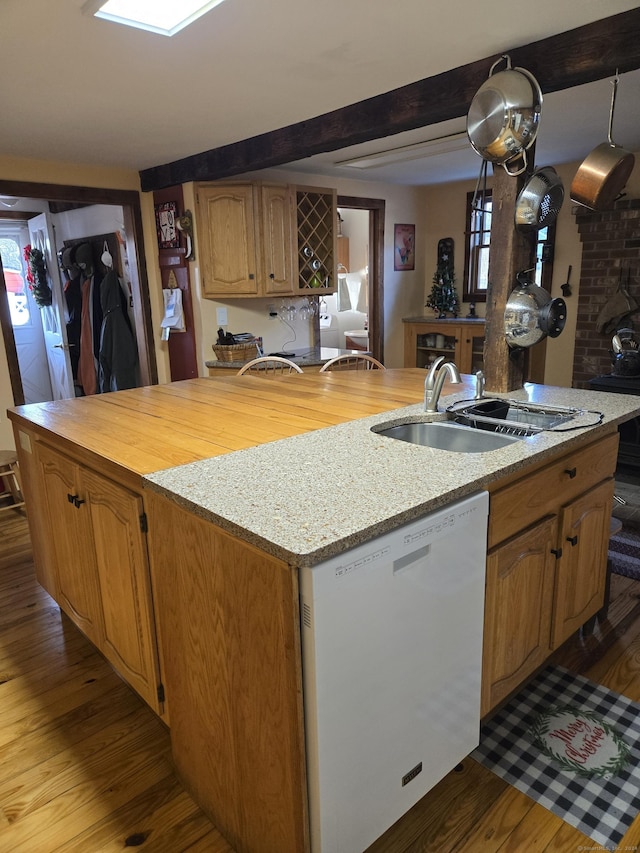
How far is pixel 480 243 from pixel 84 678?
505 cm

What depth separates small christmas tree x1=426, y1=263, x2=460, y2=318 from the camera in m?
5.72

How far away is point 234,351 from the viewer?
4.32 meters

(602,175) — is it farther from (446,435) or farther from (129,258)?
(129,258)

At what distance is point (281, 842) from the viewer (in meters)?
1.20

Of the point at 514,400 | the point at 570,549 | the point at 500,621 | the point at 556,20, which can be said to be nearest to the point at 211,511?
the point at 500,621

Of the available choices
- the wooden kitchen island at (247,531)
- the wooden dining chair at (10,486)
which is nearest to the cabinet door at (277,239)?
the wooden dining chair at (10,486)

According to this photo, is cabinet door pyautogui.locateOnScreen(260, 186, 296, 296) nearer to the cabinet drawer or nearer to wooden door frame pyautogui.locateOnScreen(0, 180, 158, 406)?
wooden door frame pyautogui.locateOnScreen(0, 180, 158, 406)

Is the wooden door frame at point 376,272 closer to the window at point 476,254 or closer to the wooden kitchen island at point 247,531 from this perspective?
the window at point 476,254

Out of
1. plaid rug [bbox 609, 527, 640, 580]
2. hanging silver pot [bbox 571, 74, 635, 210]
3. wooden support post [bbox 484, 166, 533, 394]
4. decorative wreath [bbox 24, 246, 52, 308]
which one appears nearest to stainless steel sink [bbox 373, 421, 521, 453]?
wooden support post [bbox 484, 166, 533, 394]

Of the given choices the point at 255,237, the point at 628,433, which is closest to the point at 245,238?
the point at 255,237

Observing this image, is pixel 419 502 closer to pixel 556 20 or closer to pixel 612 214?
pixel 556 20

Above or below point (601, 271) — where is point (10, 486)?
below

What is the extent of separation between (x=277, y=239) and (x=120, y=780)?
355 centimetres

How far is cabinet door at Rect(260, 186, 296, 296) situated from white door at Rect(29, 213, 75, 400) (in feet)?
5.84
